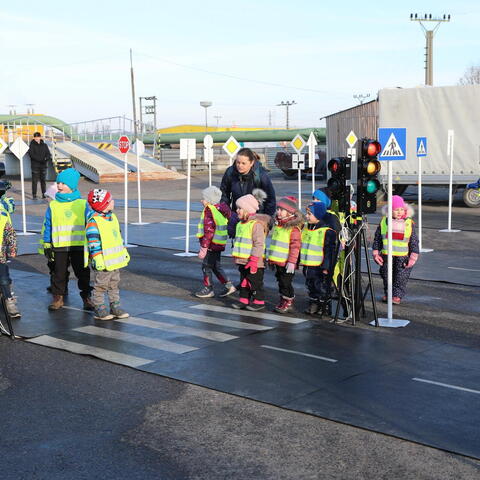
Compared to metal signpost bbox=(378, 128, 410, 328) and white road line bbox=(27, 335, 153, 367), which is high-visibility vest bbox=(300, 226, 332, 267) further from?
white road line bbox=(27, 335, 153, 367)

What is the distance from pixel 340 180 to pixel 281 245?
1.08 m

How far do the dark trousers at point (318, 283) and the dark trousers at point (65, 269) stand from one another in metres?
2.90

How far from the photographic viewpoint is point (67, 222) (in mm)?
9680

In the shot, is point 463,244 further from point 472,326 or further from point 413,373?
point 413,373

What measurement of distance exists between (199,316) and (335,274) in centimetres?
185

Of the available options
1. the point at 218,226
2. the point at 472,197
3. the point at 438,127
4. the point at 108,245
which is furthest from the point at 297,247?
the point at 472,197

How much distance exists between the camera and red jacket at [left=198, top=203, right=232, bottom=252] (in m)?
10.4

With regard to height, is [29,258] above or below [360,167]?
below

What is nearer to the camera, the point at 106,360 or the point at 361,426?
the point at 361,426

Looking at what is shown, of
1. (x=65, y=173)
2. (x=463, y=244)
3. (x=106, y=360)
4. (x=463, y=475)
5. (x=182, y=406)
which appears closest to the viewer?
(x=463, y=475)

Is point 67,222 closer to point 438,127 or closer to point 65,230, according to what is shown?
point 65,230

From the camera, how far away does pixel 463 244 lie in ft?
54.7

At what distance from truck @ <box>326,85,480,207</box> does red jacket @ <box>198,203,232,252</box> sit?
49.2 feet

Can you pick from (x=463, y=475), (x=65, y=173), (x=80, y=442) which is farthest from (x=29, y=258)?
(x=463, y=475)
